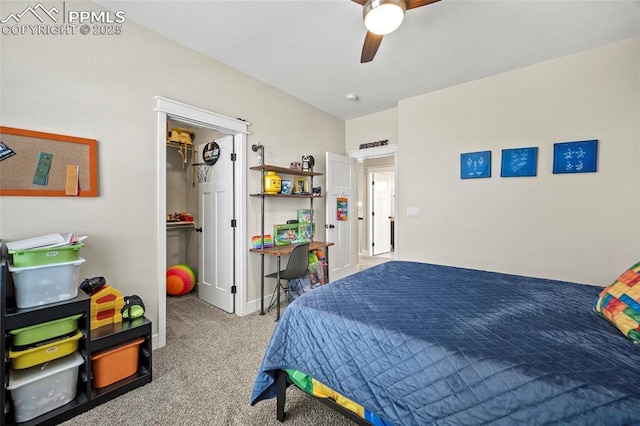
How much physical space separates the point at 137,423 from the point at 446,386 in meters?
1.71

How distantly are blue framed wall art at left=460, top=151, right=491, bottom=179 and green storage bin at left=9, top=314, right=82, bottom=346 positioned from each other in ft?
12.6

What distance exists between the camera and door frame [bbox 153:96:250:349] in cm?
238

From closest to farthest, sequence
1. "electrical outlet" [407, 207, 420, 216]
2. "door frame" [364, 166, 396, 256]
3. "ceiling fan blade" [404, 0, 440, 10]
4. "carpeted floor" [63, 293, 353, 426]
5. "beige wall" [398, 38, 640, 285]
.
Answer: "carpeted floor" [63, 293, 353, 426] → "ceiling fan blade" [404, 0, 440, 10] → "beige wall" [398, 38, 640, 285] → "electrical outlet" [407, 207, 420, 216] → "door frame" [364, 166, 396, 256]

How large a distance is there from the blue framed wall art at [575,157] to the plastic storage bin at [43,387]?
430 centimetres

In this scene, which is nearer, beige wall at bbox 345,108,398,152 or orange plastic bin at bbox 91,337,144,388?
orange plastic bin at bbox 91,337,144,388

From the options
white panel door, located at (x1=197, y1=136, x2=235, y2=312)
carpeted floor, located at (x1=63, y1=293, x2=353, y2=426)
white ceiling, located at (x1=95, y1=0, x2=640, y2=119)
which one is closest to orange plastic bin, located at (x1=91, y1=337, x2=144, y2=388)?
carpeted floor, located at (x1=63, y1=293, x2=353, y2=426)

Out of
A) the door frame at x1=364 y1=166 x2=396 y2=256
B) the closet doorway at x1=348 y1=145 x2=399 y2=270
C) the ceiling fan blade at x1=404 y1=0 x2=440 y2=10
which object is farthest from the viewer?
the door frame at x1=364 y1=166 x2=396 y2=256

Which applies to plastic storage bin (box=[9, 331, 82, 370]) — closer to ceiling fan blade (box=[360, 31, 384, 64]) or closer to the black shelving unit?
the black shelving unit

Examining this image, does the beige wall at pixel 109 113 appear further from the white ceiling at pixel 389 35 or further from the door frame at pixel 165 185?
the white ceiling at pixel 389 35

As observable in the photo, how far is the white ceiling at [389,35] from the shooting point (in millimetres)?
2057

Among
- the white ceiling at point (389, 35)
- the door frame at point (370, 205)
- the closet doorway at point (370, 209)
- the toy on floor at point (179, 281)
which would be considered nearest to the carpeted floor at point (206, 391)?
the toy on floor at point (179, 281)

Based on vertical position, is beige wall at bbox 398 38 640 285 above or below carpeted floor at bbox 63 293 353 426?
above

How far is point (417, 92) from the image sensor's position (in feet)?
11.8


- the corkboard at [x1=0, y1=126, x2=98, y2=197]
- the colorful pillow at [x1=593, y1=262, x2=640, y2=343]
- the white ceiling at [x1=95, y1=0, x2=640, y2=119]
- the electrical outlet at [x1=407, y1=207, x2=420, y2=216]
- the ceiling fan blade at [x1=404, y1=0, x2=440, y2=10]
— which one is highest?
the white ceiling at [x1=95, y1=0, x2=640, y2=119]
